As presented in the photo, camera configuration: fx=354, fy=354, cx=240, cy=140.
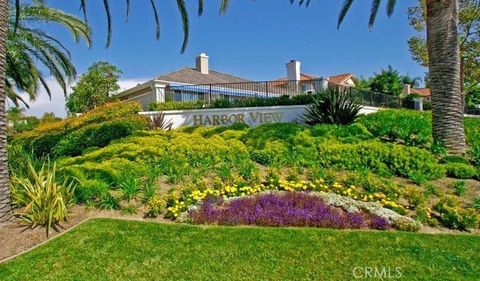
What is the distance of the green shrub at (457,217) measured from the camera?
5.71 meters

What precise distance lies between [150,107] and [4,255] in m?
13.0

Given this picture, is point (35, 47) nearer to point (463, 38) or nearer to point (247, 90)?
point (247, 90)

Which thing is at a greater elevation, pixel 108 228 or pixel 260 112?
pixel 260 112

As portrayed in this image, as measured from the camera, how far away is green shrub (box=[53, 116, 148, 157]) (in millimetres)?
12922

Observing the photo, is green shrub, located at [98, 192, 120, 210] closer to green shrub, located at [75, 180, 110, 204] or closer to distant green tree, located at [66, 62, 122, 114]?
green shrub, located at [75, 180, 110, 204]

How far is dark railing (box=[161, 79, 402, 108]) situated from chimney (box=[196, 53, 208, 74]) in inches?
282

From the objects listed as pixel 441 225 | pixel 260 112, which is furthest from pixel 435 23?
pixel 260 112

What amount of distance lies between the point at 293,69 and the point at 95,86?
1655 cm

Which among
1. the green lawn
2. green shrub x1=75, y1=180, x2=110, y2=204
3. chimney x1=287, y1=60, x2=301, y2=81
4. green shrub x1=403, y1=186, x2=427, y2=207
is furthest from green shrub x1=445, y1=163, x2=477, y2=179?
chimney x1=287, y1=60, x2=301, y2=81

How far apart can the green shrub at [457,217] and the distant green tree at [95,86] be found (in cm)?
2774

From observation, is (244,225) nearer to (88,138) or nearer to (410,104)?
(88,138)

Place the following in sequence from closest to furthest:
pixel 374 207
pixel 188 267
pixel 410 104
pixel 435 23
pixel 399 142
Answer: pixel 188 267, pixel 374 207, pixel 435 23, pixel 399 142, pixel 410 104

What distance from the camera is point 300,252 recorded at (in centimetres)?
470

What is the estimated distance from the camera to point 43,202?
5.83 meters
